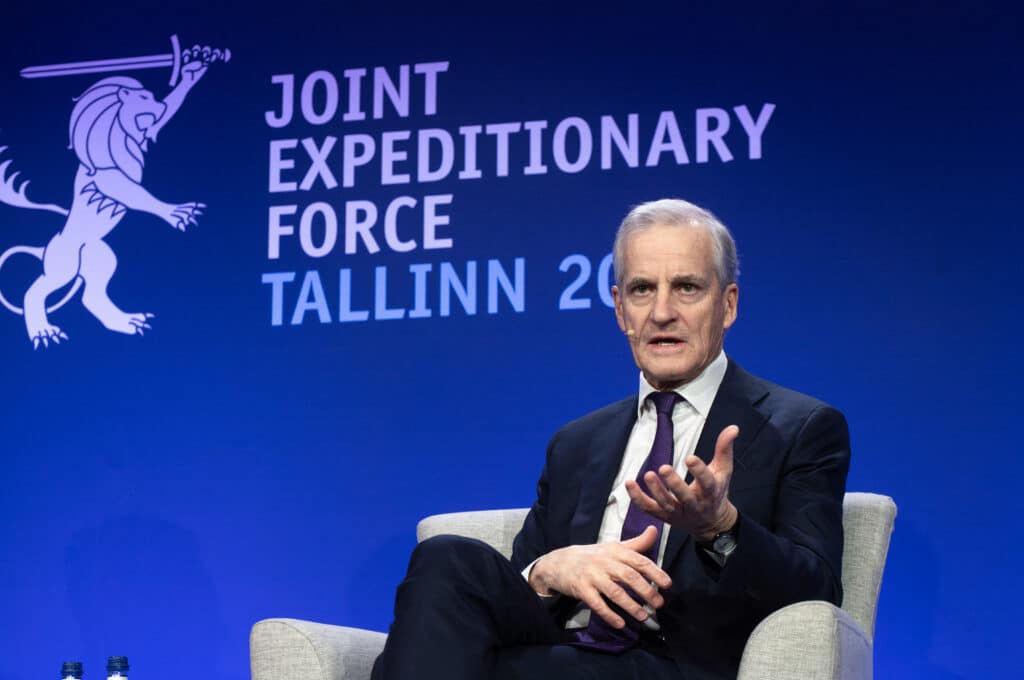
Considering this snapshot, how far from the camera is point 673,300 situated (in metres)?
2.77

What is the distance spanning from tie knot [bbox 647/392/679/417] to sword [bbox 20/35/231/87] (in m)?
2.14

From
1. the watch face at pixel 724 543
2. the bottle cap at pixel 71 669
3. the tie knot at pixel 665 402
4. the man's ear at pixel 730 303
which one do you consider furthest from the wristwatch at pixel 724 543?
the bottle cap at pixel 71 669

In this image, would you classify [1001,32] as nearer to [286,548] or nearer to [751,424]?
[751,424]

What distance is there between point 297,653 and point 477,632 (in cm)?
38

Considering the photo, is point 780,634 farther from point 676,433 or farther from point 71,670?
point 71,670

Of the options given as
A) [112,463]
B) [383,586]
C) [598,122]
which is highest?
[598,122]

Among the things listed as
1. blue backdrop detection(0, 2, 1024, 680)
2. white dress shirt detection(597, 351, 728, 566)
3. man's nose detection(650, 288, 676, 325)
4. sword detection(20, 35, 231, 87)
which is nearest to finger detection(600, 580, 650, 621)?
white dress shirt detection(597, 351, 728, 566)

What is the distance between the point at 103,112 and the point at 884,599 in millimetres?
2725

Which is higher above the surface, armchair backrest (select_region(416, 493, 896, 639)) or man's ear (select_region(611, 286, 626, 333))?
man's ear (select_region(611, 286, 626, 333))

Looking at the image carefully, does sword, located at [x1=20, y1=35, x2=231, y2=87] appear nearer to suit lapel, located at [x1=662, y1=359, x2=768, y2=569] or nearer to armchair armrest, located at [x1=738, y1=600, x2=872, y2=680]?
suit lapel, located at [x1=662, y1=359, x2=768, y2=569]

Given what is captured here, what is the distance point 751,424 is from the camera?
2684 mm

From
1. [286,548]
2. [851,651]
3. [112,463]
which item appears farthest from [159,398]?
[851,651]

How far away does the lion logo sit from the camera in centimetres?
429

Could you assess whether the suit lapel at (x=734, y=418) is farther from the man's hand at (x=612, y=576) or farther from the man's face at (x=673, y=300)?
the man's hand at (x=612, y=576)
